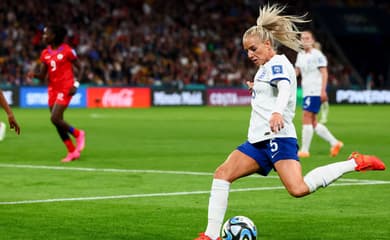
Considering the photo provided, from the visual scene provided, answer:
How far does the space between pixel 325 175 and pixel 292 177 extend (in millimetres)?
457

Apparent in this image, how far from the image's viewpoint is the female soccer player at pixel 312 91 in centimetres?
1945

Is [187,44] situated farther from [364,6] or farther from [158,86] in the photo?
[364,6]

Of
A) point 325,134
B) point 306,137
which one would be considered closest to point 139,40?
point 325,134

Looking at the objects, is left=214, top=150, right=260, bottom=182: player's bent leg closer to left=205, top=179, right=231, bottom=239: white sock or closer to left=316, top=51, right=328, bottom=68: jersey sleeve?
left=205, top=179, right=231, bottom=239: white sock

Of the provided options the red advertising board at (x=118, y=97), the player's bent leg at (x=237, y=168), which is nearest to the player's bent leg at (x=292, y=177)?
the player's bent leg at (x=237, y=168)

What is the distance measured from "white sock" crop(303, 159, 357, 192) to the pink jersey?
1022 centimetres

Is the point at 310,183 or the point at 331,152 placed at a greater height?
the point at 310,183

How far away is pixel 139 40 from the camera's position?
5231 cm

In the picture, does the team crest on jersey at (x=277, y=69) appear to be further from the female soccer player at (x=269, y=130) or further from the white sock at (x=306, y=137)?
the white sock at (x=306, y=137)

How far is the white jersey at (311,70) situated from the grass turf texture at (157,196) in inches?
53.3

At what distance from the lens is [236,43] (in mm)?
56969

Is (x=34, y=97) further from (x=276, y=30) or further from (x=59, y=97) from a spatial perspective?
(x=276, y=30)

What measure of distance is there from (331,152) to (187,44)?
34864 millimetres

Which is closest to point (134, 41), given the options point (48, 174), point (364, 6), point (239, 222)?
point (364, 6)
